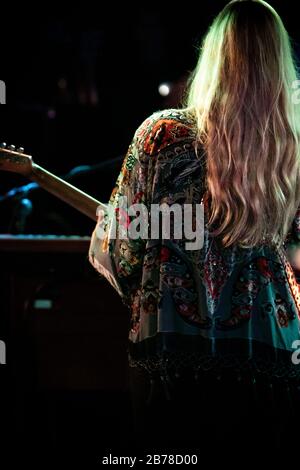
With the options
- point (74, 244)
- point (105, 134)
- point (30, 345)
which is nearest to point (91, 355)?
point (30, 345)

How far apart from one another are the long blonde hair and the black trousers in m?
0.32

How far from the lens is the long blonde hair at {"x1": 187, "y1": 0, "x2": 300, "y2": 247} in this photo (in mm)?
1471

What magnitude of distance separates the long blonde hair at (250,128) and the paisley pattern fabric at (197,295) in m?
0.04

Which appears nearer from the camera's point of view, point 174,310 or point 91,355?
point 174,310

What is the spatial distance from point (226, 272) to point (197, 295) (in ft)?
0.27

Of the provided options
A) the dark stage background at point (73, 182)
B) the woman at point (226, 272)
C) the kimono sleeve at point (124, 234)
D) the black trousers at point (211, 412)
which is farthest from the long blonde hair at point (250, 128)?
the dark stage background at point (73, 182)

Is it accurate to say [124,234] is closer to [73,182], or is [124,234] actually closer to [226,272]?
[226,272]

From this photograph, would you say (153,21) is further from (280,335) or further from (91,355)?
(280,335)

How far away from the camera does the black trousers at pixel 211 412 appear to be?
4.84 feet

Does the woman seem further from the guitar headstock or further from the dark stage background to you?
the dark stage background

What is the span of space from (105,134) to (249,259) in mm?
3999

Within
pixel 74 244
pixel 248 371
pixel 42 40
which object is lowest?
pixel 248 371

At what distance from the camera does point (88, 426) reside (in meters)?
3.16

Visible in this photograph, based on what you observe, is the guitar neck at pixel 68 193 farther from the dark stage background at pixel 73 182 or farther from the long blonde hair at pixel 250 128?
the dark stage background at pixel 73 182
